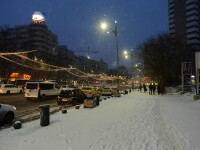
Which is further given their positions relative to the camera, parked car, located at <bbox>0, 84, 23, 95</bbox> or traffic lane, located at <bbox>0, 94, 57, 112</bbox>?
parked car, located at <bbox>0, 84, 23, 95</bbox>

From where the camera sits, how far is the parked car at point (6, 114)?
7.67 m

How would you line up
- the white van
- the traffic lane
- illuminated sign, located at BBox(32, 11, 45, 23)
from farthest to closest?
illuminated sign, located at BBox(32, 11, 45, 23)
the white van
the traffic lane

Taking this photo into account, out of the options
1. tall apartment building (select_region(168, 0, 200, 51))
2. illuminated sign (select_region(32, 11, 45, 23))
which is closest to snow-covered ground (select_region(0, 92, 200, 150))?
tall apartment building (select_region(168, 0, 200, 51))

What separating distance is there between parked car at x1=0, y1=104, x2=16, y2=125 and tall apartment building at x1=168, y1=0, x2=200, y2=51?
82.1 meters

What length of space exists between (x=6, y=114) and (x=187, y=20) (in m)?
91.7

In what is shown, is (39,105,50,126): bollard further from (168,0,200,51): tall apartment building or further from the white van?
(168,0,200,51): tall apartment building

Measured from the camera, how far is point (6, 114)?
7.94 meters

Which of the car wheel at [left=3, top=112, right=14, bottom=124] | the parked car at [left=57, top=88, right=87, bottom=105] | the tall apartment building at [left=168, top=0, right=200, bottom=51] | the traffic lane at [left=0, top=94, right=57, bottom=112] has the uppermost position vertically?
the tall apartment building at [left=168, top=0, right=200, bottom=51]

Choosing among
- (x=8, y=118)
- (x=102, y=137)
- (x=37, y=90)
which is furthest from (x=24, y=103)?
(x=102, y=137)

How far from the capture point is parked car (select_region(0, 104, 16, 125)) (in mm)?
7673

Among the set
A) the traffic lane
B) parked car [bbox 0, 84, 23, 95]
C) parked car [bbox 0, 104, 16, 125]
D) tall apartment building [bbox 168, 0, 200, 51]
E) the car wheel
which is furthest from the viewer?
tall apartment building [bbox 168, 0, 200, 51]

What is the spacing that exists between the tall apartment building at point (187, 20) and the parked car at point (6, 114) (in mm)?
82105

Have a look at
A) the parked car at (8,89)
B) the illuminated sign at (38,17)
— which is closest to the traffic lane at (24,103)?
the parked car at (8,89)

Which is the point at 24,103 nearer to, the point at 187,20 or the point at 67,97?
the point at 67,97
